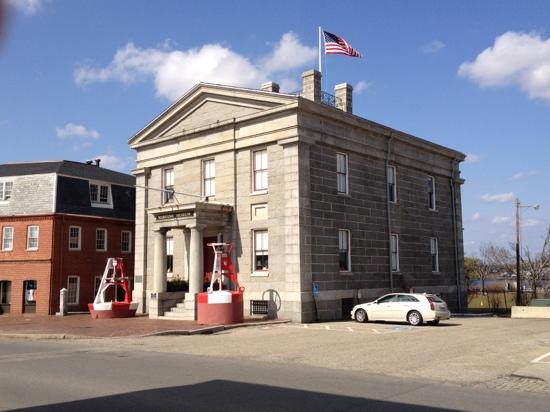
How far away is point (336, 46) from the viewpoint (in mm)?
28750

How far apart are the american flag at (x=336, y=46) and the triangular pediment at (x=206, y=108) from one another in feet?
14.4

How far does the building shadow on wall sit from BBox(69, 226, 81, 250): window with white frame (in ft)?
95.0

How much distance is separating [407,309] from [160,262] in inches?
453

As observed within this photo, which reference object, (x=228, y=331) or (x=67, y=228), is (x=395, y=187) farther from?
(x=67, y=228)

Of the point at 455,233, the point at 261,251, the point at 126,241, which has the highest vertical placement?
the point at 455,233

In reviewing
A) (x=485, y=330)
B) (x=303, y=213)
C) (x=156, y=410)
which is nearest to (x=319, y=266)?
(x=303, y=213)

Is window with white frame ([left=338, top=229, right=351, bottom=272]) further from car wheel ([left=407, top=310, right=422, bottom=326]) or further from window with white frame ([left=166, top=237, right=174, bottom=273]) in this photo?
window with white frame ([left=166, top=237, right=174, bottom=273])

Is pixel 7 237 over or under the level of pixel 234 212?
under

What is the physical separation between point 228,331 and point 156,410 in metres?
13.8

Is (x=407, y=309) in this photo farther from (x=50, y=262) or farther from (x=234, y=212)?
(x=50, y=262)

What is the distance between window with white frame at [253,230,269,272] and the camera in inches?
1040

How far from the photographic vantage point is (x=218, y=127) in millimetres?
28531

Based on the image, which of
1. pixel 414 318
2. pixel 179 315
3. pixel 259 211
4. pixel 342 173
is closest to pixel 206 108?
pixel 259 211

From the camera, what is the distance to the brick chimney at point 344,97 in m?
30.7
